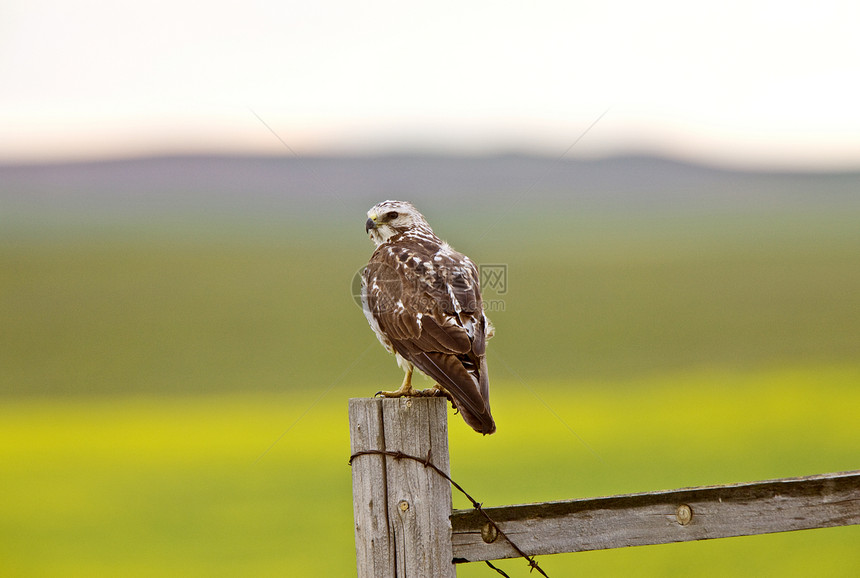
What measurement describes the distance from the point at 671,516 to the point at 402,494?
899 millimetres

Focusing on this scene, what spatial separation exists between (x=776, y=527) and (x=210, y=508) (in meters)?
17.5

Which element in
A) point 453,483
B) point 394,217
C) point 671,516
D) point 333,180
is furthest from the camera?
point 333,180

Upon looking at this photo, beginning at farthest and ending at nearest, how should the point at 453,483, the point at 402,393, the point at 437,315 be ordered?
1. the point at 437,315
2. the point at 402,393
3. the point at 453,483

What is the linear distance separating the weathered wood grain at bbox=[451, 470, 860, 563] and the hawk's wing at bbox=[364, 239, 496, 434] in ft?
2.28

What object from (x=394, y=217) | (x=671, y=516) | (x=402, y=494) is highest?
(x=394, y=217)

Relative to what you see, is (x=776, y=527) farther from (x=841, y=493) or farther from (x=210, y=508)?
(x=210, y=508)

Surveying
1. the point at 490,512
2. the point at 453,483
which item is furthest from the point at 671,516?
the point at 453,483

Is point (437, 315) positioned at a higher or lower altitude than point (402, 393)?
higher

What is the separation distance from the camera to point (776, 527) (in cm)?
266

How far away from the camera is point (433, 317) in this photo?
407 centimetres

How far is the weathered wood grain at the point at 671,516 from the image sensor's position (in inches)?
103
